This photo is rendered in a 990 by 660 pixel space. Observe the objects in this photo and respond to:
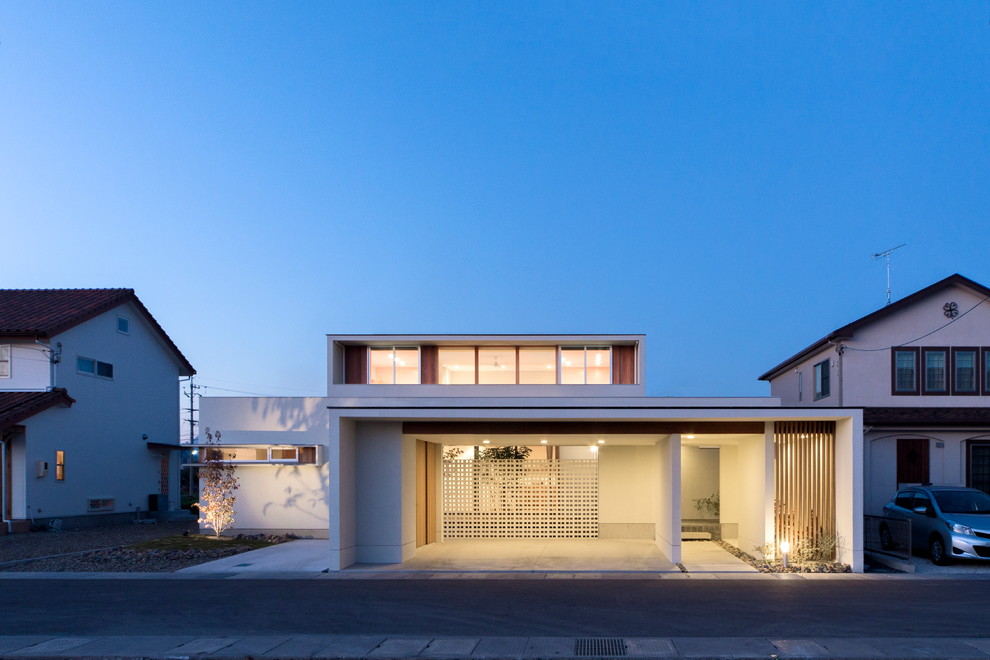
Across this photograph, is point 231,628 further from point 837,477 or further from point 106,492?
point 106,492

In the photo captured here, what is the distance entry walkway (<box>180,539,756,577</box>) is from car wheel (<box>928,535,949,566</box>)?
3.95 metres

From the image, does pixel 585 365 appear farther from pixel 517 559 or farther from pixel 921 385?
pixel 921 385

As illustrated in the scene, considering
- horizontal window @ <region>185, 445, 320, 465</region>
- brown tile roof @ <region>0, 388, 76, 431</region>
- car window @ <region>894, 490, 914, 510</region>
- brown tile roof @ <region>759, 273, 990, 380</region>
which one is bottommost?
car window @ <region>894, 490, 914, 510</region>

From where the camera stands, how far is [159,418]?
1236 inches

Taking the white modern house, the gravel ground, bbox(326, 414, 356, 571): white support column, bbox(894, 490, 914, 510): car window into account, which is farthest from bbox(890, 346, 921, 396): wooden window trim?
the gravel ground

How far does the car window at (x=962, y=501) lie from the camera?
16.8 metres

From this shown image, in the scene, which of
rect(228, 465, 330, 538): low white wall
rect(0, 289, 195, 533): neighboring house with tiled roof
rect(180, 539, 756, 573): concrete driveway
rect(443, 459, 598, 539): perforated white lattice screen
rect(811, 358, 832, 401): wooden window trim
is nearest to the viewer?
rect(180, 539, 756, 573): concrete driveway

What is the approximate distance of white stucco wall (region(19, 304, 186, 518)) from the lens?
79.3ft

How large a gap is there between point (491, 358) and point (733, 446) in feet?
24.2

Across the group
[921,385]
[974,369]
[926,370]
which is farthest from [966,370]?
[921,385]

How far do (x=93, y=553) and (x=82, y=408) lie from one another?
29.6 ft

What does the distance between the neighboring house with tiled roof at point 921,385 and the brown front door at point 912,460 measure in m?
0.03

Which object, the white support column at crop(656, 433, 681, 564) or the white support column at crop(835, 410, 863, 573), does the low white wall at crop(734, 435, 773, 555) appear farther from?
the white support column at crop(656, 433, 681, 564)

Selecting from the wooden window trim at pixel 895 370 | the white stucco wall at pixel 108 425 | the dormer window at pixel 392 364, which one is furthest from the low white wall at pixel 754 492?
the white stucco wall at pixel 108 425
